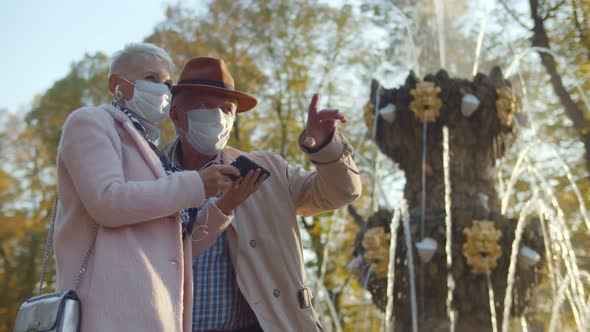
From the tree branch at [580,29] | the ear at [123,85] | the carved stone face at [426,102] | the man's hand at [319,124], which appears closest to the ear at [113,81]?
the ear at [123,85]

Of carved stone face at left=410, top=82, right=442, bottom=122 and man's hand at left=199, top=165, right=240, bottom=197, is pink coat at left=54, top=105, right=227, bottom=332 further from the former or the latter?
carved stone face at left=410, top=82, right=442, bottom=122

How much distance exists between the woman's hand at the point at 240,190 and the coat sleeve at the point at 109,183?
0.77 feet

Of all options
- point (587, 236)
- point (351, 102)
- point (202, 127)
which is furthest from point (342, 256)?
point (202, 127)

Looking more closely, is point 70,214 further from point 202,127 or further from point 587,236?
point 587,236

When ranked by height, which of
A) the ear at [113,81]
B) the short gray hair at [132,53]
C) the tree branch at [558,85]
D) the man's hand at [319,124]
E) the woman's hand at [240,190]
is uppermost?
the tree branch at [558,85]

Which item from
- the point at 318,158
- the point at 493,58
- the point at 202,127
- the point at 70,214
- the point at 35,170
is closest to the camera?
the point at 70,214

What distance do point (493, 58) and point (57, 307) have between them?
12.7m

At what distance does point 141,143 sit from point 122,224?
0.30 metres

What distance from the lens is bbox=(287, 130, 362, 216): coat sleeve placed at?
2527 millimetres

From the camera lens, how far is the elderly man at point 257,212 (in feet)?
8.16

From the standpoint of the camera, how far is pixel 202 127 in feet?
9.02

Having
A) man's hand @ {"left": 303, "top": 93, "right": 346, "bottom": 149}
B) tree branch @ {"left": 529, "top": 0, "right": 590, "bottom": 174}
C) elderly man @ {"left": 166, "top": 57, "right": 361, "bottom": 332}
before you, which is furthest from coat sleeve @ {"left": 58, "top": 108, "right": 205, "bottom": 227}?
tree branch @ {"left": 529, "top": 0, "right": 590, "bottom": 174}

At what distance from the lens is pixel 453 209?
5730 millimetres

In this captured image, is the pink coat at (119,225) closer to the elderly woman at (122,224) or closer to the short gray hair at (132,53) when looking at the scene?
the elderly woman at (122,224)
